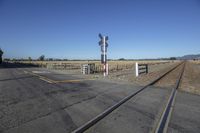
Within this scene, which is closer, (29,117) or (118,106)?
(29,117)

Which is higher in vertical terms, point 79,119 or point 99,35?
point 99,35

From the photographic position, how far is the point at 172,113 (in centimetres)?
545

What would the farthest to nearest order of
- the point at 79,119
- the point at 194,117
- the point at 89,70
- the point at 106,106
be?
the point at 89,70, the point at 106,106, the point at 194,117, the point at 79,119

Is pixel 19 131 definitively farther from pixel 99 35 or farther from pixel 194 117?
pixel 99 35

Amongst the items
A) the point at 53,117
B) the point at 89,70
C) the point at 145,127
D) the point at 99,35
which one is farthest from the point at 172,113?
the point at 89,70

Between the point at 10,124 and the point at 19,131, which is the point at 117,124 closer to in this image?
the point at 19,131

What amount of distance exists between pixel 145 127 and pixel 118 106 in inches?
75.5

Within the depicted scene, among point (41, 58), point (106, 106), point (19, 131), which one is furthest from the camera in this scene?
point (41, 58)

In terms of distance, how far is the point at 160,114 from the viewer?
532 centimetres

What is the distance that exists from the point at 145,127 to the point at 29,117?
10.3 feet

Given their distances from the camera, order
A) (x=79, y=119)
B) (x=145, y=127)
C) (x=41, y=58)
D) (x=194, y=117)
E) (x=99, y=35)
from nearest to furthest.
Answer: (x=145, y=127), (x=79, y=119), (x=194, y=117), (x=99, y=35), (x=41, y=58)

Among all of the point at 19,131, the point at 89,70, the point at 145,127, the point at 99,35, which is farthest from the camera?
the point at 89,70

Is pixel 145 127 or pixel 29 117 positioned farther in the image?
pixel 29 117

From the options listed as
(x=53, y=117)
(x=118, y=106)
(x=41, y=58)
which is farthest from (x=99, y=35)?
(x=41, y=58)
